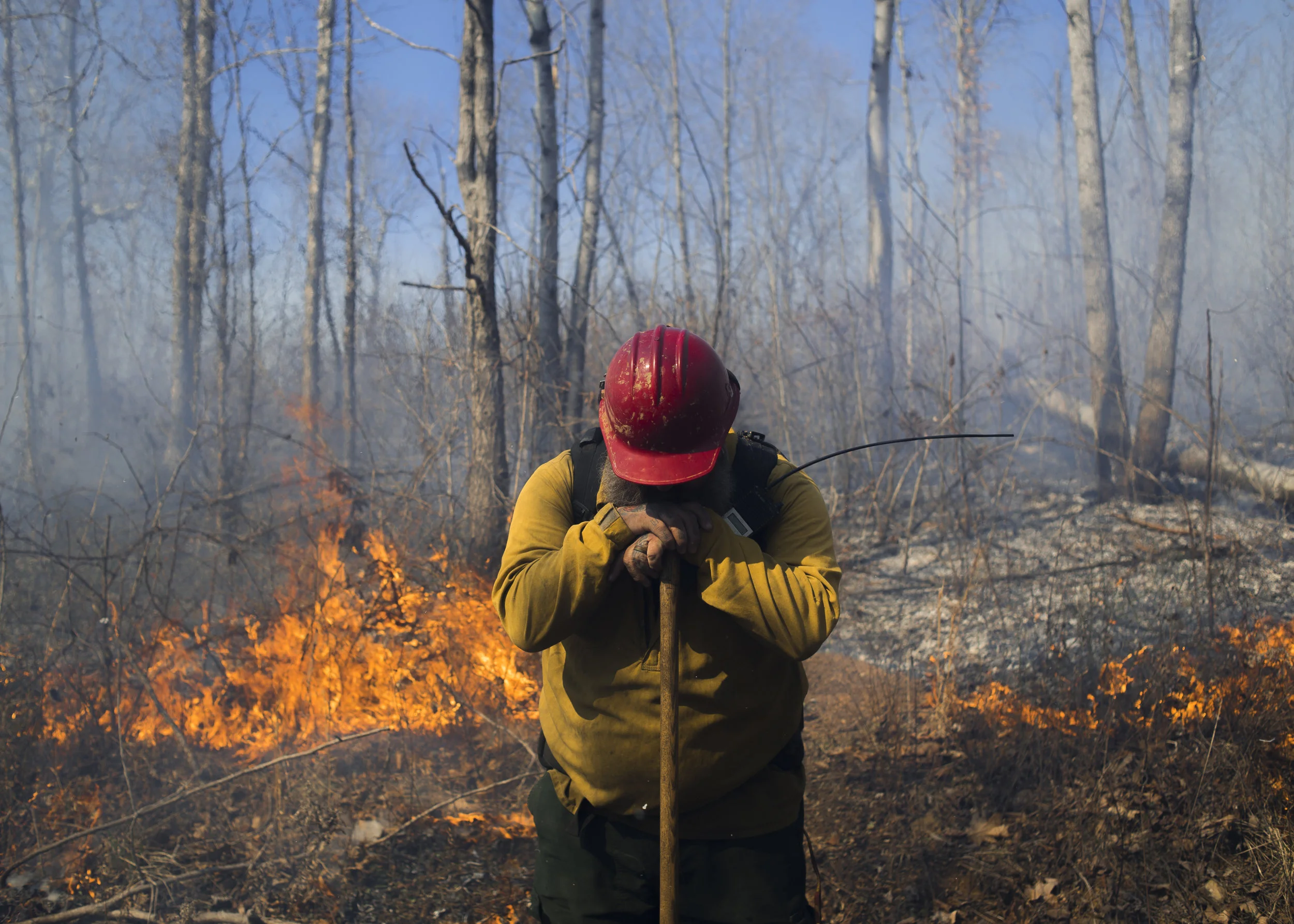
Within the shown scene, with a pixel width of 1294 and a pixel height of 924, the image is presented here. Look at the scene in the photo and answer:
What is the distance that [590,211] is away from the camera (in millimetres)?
9844

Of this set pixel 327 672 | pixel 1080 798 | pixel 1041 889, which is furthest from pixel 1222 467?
pixel 327 672

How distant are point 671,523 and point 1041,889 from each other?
8.83 feet

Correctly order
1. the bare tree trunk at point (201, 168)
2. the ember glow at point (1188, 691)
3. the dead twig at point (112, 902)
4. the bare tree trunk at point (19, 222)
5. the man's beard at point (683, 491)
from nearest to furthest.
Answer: the man's beard at point (683, 491)
the dead twig at point (112, 902)
the ember glow at point (1188, 691)
the bare tree trunk at point (201, 168)
the bare tree trunk at point (19, 222)

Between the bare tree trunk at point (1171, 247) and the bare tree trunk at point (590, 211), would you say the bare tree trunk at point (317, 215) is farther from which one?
the bare tree trunk at point (1171, 247)

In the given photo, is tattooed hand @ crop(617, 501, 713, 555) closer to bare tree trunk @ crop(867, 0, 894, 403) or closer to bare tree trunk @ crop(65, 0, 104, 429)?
bare tree trunk @ crop(867, 0, 894, 403)

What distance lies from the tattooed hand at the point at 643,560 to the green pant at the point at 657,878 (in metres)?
0.68

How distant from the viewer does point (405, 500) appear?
20.4ft

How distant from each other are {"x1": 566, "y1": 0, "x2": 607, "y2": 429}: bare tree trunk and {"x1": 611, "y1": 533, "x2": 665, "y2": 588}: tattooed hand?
5944 mm

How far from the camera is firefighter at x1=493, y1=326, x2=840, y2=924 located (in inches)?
67.0

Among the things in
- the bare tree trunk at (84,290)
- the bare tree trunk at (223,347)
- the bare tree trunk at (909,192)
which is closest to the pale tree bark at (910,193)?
the bare tree trunk at (909,192)

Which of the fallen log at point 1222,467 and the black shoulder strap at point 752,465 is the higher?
the black shoulder strap at point 752,465

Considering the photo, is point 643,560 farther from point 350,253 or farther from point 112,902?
point 350,253

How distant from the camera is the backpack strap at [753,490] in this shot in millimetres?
1874

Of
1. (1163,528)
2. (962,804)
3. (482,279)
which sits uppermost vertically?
(482,279)
